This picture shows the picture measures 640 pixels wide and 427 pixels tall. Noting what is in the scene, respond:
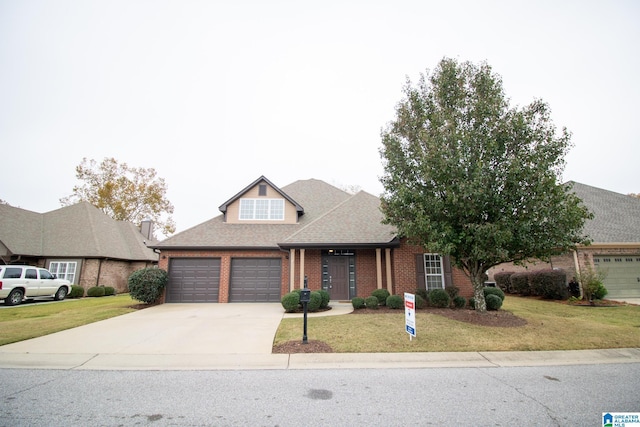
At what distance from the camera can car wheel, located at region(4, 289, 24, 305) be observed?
49.0ft

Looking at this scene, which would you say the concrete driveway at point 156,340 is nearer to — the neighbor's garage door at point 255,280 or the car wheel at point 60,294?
the neighbor's garage door at point 255,280

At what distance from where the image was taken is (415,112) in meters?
11.1

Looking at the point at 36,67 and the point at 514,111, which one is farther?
the point at 36,67

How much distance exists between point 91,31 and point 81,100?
224 inches

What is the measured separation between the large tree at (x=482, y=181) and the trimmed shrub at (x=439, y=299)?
4.87 feet

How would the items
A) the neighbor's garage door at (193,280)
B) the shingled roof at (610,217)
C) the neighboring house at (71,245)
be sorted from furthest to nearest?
the neighboring house at (71,245)
the shingled roof at (610,217)
the neighbor's garage door at (193,280)

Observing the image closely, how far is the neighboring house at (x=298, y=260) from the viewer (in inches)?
543

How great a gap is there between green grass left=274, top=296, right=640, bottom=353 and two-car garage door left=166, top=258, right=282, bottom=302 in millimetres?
5921

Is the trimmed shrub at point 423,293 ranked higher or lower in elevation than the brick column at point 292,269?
lower

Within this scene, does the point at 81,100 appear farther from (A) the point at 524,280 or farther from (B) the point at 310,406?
(A) the point at 524,280

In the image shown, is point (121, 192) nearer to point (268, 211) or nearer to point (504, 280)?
point (268, 211)

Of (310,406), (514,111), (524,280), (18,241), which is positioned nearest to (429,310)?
(514,111)

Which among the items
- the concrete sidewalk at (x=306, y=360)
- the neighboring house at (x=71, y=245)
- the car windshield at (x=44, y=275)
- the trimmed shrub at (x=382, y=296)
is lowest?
the concrete sidewalk at (x=306, y=360)

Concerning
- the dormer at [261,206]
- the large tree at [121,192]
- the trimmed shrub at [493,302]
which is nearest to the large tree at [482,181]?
the trimmed shrub at [493,302]
